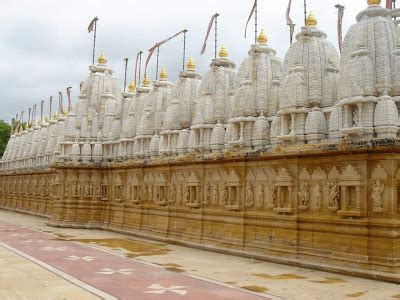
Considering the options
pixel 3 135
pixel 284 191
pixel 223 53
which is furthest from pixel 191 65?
pixel 3 135

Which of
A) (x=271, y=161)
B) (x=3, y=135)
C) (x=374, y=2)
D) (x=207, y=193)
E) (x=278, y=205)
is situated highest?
(x=3, y=135)

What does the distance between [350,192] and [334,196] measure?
59 centimetres

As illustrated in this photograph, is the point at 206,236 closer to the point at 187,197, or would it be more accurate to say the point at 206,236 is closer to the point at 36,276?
the point at 187,197

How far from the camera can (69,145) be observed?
34.5 metres

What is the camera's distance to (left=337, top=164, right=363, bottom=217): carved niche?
604 inches

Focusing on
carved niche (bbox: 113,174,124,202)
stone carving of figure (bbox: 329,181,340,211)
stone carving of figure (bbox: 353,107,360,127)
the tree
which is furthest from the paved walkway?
the tree

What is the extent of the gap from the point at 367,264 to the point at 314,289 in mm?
2803

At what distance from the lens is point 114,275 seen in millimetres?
14805

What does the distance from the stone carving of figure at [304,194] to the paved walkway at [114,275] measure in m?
5.31

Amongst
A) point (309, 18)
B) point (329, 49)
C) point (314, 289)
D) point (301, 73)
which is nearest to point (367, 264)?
point (314, 289)

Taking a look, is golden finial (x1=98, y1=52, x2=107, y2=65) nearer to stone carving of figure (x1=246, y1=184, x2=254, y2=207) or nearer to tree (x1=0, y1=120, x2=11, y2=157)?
stone carving of figure (x1=246, y1=184, x2=254, y2=207)

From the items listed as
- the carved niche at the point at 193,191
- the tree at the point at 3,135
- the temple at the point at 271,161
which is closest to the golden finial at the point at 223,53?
the temple at the point at 271,161

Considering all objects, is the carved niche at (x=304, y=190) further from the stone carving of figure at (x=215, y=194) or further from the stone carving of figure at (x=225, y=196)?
the stone carving of figure at (x=215, y=194)

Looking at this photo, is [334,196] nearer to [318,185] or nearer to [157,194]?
[318,185]
